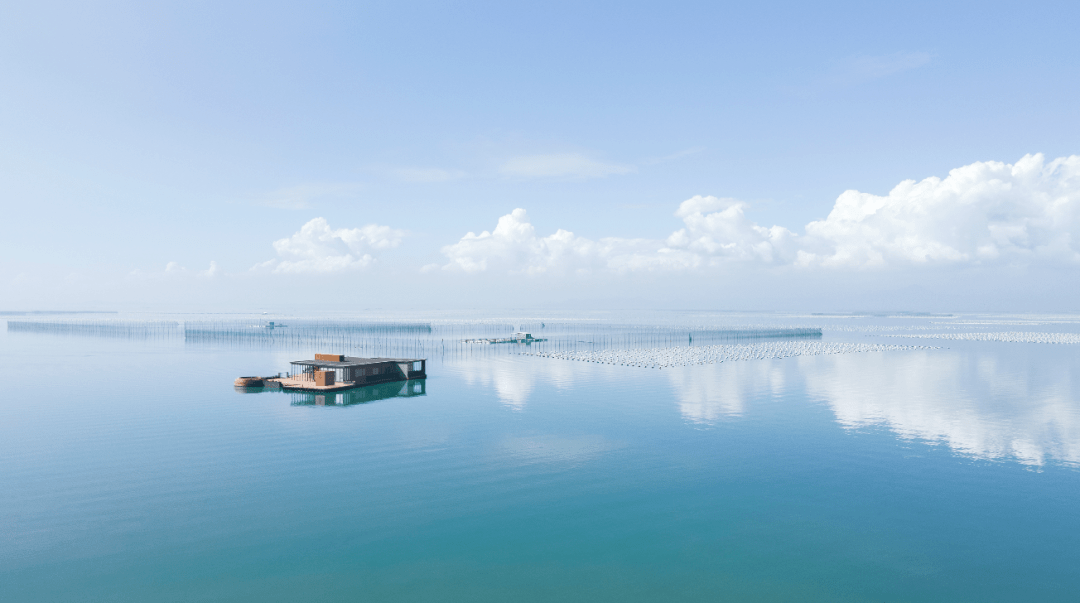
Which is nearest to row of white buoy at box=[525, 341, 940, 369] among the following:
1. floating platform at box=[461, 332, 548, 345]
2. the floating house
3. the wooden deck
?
floating platform at box=[461, 332, 548, 345]

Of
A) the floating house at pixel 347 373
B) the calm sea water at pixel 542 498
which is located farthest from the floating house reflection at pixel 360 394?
the calm sea water at pixel 542 498

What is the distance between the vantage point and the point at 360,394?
78.9 meters

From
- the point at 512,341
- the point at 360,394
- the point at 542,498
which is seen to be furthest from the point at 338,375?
the point at 512,341

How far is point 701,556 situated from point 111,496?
3667 cm

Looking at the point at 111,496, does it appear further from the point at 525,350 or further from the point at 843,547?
the point at 525,350

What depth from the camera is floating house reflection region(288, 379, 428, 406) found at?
72.5 metres

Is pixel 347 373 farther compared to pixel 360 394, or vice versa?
pixel 347 373

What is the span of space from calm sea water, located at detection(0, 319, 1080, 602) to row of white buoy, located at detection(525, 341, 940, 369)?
42.4m

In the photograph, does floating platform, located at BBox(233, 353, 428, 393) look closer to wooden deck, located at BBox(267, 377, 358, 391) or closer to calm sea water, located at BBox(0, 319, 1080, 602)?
wooden deck, located at BBox(267, 377, 358, 391)

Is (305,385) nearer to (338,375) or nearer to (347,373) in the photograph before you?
(347,373)

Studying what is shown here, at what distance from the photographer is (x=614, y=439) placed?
5072cm

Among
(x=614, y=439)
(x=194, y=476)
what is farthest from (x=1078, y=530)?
(x=194, y=476)

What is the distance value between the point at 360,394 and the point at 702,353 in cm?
8255

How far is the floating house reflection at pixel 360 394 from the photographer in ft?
238
